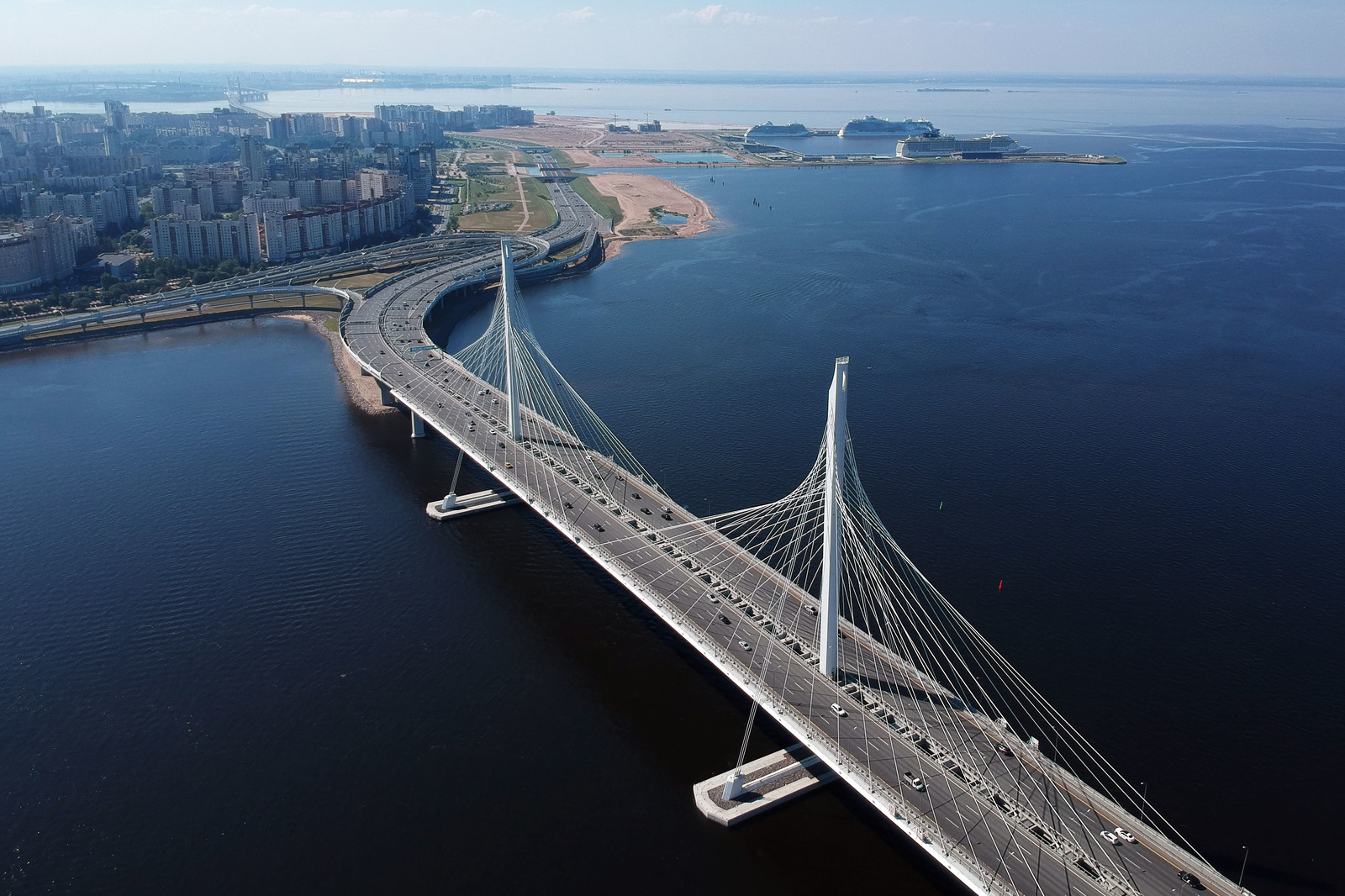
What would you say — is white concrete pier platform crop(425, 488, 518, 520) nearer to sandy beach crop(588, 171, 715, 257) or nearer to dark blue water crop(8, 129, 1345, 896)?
Answer: dark blue water crop(8, 129, 1345, 896)

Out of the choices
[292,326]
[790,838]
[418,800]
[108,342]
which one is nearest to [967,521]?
[790,838]

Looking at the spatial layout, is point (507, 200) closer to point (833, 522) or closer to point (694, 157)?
point (694, 157)

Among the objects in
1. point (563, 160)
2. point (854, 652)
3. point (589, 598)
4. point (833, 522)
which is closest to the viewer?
point (833, 522)

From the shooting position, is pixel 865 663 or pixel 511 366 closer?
pixel 865 663

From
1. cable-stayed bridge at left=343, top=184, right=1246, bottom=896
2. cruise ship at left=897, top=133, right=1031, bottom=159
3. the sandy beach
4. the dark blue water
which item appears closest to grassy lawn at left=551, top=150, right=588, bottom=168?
the sandy beach

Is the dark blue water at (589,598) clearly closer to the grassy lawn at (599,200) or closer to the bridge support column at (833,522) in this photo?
the bridge support column at (833,522)

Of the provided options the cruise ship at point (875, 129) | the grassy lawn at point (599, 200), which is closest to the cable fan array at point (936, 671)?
the grassy lawn at point (599, 200)

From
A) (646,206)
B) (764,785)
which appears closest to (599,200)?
(646,206)

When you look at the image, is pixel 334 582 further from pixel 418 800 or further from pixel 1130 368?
pixel 1130 368
